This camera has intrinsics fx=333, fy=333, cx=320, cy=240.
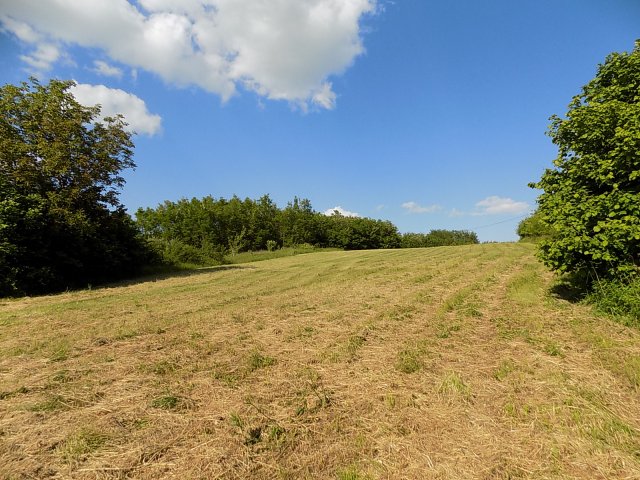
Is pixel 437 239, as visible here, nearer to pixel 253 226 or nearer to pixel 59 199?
pixel 253 226

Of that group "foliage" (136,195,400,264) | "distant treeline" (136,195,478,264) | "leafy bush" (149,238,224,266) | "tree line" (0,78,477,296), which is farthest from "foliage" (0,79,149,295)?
→ "foliage" (136,195,400,264)

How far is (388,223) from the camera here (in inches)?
3024

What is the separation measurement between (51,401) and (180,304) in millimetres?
5985

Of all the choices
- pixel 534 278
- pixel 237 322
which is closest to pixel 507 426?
pixel 237 322

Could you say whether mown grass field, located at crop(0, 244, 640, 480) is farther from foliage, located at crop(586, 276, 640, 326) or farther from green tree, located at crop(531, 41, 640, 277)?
green tree, located at crop(531, 41, 640, 277)

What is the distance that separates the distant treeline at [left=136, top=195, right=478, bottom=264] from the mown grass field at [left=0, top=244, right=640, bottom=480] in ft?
84.0

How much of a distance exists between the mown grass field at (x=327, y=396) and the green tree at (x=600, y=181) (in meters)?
1.30

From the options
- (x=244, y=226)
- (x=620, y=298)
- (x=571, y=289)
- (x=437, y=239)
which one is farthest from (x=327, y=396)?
(x=437, y=239)

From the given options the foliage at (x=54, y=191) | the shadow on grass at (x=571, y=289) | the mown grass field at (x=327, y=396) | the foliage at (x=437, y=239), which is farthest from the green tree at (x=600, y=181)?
the foliage at (x=437, y=239)

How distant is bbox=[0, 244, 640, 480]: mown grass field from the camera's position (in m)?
2.78

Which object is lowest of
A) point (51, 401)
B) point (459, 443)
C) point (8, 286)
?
point (459, 443)

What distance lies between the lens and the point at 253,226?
2062 inches

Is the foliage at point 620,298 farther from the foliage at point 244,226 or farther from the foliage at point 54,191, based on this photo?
the foliage at point 244,226

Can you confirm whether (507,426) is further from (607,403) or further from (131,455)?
(131,455)
